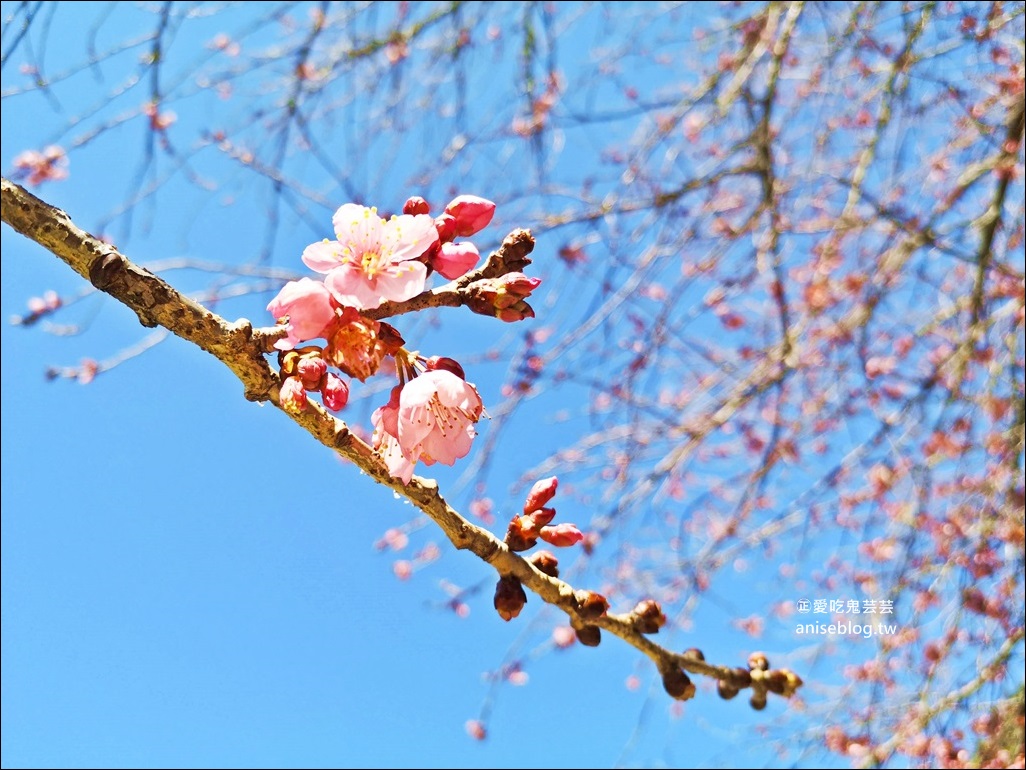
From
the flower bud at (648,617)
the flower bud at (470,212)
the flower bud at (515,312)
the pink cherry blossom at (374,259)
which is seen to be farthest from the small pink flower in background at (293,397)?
the flower bud at (648,617)

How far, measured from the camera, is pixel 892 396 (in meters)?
4.57

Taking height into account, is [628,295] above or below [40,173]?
below

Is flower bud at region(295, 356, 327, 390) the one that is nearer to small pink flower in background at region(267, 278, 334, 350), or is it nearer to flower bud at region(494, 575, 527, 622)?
small pink flower in background at region(267, 278, 334, 350)

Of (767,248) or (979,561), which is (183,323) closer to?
(767,248)

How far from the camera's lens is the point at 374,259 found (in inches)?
40.8

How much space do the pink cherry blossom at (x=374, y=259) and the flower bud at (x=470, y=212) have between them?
82mm

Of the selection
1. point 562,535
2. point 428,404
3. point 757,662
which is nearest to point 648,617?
point 562,535

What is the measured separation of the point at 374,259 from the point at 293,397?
25 cm

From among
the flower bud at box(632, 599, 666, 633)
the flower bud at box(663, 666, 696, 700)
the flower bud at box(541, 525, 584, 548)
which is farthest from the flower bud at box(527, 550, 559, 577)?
the flower bud at box(663, 666, 696, 700)

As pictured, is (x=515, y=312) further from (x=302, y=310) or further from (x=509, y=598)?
(x=509, y=598)

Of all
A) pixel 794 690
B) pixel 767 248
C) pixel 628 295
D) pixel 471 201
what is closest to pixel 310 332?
pixel 471 201

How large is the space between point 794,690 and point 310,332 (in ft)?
3.56

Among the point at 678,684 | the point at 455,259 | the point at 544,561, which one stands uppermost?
the point at 455,259

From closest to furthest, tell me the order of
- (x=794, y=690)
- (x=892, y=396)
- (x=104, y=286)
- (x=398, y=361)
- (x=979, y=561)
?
(x=104, y=286) < (x=398, y=361) < (x=794, y=690) < (x=979, y=561) < (x=892, y=396)
